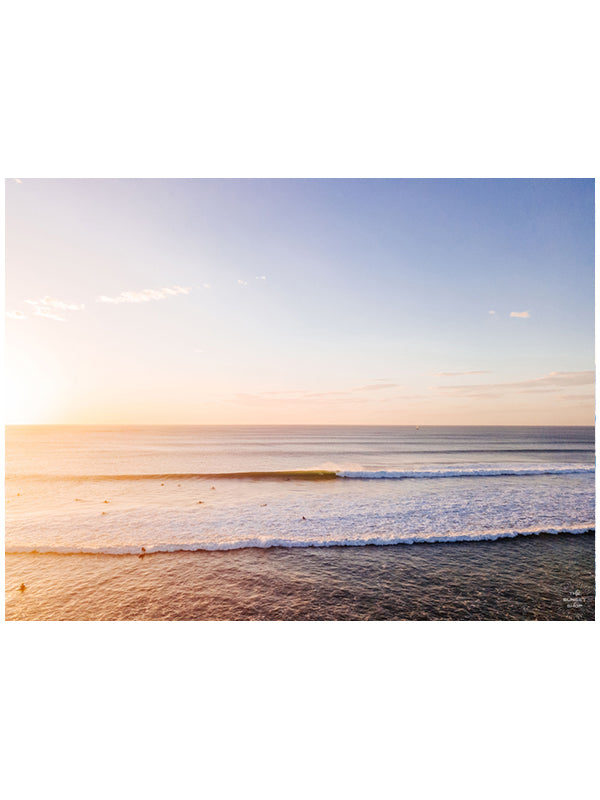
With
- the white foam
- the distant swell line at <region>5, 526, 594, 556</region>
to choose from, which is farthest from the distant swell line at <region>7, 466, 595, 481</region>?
the distant swell line at <region>5, 526, 594, 556</region>

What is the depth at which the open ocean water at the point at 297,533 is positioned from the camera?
10.1 feet

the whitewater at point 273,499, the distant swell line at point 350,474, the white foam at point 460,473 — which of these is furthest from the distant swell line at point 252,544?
the white foam at point 460,473

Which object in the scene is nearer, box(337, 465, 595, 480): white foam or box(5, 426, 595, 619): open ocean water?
box(5, 426, 595, 619): open ocean water

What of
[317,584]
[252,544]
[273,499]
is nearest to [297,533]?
[252,544]

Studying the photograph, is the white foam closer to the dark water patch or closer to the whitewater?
the whitewater

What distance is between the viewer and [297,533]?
4.46 m

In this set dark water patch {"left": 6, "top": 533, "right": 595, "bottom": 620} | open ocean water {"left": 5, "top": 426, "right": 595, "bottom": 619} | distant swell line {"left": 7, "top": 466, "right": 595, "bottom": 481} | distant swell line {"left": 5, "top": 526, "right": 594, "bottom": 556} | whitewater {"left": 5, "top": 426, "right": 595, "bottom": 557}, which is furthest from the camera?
distant swell line {"left": 7, "top": 466, "right": 595, "bottom": 481}

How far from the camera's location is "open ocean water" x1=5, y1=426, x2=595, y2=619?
10.1 ft

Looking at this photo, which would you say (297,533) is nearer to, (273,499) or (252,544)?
(252,544)
